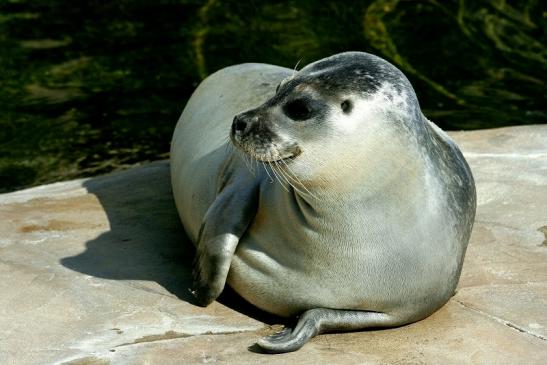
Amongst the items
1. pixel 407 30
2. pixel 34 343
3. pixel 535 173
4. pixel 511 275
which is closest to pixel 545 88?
pixel 407 30

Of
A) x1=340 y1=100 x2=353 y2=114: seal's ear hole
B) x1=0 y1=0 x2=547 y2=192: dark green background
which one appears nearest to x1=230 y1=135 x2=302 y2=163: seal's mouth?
x1=340 y1=100 x2=353 y2=114: seal's ear hole

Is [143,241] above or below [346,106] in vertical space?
below

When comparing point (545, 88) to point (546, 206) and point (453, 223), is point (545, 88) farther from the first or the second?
point (453, 223)

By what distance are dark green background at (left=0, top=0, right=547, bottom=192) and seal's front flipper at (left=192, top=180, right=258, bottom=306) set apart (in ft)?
11.3

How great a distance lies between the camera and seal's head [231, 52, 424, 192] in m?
4.76

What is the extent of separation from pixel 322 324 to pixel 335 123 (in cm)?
86

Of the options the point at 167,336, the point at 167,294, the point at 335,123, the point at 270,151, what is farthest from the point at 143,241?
the point at 335,123

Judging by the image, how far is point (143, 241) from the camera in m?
6.27

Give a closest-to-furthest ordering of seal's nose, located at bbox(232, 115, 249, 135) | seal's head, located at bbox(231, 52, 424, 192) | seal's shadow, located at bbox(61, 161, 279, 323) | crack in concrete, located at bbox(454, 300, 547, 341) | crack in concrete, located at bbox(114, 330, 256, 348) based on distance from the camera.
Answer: seal's head, located at bbox(231, 52, 424, 192) < seal's nose, located at bbox(232, 115, 249, 135) < crack in concrete, located at bbox(114, 330, 256, 348) < crack in concrete, located at bbox(454, 300, 547, 341) < seal's shadow, located at bbox(61, 161, 279, 323)

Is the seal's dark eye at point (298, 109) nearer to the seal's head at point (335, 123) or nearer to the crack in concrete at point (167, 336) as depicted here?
the seal's head at point (335, 123)

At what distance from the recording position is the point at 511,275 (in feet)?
18.8

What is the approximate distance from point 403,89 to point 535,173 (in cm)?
232

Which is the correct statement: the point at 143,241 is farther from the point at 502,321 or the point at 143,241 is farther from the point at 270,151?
the point at 502,321

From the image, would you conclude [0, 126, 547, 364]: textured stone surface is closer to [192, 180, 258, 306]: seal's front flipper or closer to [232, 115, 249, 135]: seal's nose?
[192, 180, 258, 306]: seal's front flipper
